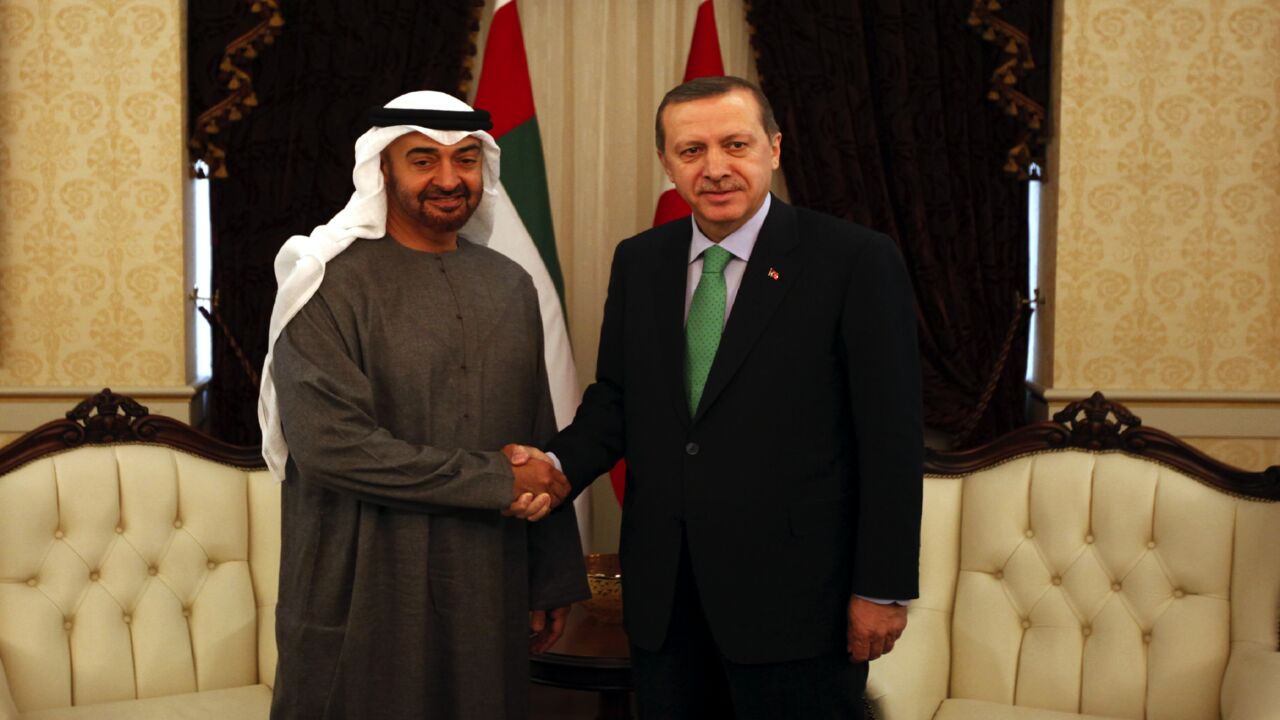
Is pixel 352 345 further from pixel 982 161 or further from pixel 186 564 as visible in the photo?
pixel 982 161

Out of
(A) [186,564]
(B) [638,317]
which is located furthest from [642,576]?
(A) [186,564]

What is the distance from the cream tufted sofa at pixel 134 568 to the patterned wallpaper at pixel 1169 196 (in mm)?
2334

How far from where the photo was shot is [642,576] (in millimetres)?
1995

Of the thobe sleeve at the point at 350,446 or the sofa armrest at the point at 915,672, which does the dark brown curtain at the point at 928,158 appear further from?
the thobe sleeve at the point at 350,446

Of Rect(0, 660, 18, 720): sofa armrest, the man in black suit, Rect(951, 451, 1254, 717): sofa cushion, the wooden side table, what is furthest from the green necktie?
Rect(0, 660, 18, 720): sofa armrest

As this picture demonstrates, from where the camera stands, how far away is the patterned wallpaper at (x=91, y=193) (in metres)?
3.53

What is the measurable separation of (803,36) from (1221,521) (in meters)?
1.90

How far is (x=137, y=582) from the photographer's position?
2.80m

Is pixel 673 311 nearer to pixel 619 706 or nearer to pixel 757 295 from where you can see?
pixel 757 295

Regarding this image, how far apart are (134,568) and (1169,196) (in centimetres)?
297

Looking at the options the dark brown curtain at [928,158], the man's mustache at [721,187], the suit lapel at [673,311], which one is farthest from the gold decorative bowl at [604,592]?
the dark brown curtain at [928,158]

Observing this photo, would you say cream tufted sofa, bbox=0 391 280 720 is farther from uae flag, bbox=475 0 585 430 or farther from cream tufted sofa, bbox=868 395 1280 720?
cream tufted sofa, bbox=868 395 1280 720

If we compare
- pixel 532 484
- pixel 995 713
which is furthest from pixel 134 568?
pixel 995 713

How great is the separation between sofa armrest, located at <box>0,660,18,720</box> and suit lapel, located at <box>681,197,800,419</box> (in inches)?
61.6
